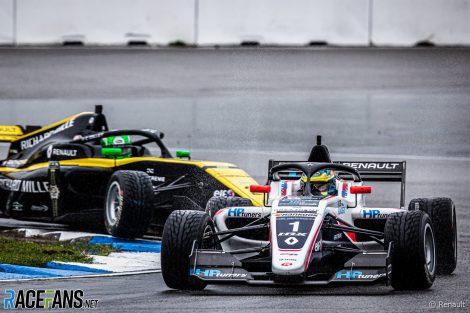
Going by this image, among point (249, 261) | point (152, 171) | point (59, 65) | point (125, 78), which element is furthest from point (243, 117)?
point (249, 261)

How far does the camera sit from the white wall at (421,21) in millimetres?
29359

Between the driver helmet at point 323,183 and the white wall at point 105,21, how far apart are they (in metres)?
18.0

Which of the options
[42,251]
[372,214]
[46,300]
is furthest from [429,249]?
[42,251]

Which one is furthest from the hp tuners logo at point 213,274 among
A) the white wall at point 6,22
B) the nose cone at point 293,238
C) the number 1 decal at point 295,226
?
the white wall at point 6,22

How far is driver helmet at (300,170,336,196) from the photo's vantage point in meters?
12.2

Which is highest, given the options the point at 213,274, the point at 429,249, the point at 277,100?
the point at 277,100

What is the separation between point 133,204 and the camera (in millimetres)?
14469

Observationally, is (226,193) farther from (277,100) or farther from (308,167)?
(277,100)

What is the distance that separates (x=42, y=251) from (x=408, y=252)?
14.9 ft

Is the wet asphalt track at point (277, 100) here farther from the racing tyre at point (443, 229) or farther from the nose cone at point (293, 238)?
the nose cone at point (293, 238)

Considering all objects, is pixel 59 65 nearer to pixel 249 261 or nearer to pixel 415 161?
pixel 415 161

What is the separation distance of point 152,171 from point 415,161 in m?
6.86

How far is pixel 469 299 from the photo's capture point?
10.1m

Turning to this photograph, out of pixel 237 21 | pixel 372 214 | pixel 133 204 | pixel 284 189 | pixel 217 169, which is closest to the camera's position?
pixel 372 214
